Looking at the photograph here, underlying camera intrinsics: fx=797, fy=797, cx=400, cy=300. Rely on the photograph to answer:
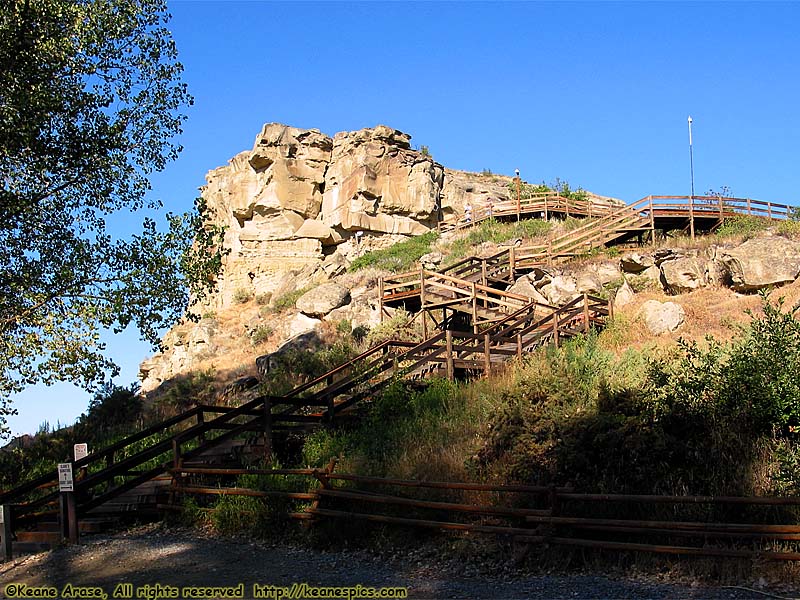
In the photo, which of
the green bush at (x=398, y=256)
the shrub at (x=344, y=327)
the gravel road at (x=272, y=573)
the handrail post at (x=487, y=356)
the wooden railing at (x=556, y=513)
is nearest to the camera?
the gravel road at (x=272, y=573)

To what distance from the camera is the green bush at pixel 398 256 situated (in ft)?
122

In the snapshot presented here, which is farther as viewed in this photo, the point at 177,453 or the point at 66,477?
the point at 177,453

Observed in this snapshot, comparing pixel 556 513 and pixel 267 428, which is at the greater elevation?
pixel 267 428

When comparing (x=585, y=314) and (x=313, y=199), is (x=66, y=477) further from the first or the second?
(x=313, y=199)

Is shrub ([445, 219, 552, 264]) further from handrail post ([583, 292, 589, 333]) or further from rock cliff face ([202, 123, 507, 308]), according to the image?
handrail post ([583, 292, 589, 333])

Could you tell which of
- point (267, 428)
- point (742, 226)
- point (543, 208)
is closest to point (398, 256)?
point (543, 208)

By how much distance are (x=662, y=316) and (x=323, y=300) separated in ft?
45.7

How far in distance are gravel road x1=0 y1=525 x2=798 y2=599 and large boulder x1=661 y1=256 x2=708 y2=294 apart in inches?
770

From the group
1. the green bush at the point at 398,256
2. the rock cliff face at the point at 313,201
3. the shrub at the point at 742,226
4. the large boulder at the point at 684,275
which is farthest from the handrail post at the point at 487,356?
the rock cliff face at the point at 313,201

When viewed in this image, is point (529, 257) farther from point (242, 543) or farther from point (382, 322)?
point (242, 543)

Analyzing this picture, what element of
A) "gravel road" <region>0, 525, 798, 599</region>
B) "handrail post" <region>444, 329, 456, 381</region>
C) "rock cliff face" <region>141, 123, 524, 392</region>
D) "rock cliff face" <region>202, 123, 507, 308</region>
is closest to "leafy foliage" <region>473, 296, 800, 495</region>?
"gravel road" <region>0, 525, 798, 599</region>

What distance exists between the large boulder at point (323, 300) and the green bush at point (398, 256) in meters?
4.67

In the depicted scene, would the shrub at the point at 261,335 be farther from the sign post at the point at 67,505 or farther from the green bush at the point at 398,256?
the sign post at the point at 67,505

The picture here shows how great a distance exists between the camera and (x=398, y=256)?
3884cm
